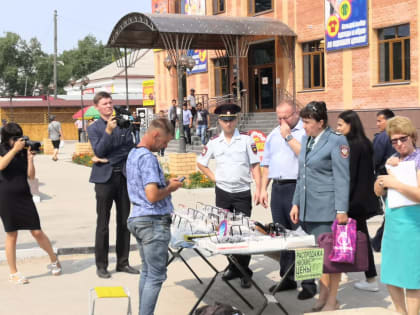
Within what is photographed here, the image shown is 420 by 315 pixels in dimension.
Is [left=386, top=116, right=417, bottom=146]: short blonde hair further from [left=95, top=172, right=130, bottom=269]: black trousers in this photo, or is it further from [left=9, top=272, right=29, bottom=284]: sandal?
[left=9, top=272, right=29, bottom=284]: sandal

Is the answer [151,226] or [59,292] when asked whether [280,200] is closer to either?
[151,226]

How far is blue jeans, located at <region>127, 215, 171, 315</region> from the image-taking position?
5.06 metres

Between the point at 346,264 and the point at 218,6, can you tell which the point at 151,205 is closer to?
the point at 346,264

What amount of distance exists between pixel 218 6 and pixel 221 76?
11.9 feet

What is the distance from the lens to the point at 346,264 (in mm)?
5555

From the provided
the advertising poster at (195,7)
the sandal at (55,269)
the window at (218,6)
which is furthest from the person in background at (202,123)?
the sandal at (55,269)

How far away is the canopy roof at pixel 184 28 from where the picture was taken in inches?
993

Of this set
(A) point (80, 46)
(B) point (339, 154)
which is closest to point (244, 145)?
(B) point (339, 154)

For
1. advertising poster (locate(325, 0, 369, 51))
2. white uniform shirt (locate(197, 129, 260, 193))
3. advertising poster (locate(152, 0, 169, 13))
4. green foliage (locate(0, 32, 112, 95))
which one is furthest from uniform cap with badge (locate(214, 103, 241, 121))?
green foliage (locate(0, 32, 112, 95))

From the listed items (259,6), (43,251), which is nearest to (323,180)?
(43,251)

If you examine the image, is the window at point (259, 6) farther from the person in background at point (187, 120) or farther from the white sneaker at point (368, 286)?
the white sneaker at point (368, 286)

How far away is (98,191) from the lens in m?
7.27

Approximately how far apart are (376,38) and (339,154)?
19.0 metres

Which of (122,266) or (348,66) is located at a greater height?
(348,66)
